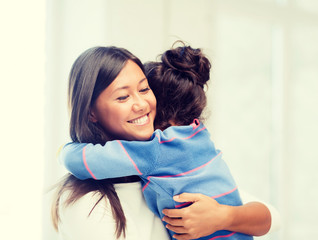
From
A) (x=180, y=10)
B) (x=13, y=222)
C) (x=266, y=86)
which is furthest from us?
(x=266, y=86)

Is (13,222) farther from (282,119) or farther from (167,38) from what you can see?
(282,119)

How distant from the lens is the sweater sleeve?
852 mm

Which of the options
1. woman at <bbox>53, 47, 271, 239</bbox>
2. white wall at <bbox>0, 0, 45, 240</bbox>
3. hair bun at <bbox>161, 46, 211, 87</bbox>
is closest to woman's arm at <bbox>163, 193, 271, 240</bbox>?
woman at <bbox>53, 47, 271, 239</bbox>

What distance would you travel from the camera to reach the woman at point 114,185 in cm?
88

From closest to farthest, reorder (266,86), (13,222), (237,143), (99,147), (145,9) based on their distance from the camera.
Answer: (99,147) → (13,222) → (145,9) → (237,143) → (266,86)

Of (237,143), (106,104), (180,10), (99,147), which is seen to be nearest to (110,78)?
(106,104)

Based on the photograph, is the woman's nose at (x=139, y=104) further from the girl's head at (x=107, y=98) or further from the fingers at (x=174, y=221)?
the fingers at (x=174, y=221)

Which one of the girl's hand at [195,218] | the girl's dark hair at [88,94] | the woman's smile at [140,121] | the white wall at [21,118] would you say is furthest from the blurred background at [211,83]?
the girl's hand at [195,218]

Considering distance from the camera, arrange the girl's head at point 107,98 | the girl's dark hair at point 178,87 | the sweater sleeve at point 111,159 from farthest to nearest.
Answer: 1. the girl's dark hair at point 178,87
2. the girl's head at point 107,98
3. the sweater sleeve at point 111,159

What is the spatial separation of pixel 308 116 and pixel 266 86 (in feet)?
1.31

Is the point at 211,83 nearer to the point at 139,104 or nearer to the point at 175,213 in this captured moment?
the point at 139,104

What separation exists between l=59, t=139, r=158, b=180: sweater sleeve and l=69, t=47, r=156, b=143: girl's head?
0.09 meters

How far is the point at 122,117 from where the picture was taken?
974 mm

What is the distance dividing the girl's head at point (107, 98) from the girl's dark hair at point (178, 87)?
0.14 meters
